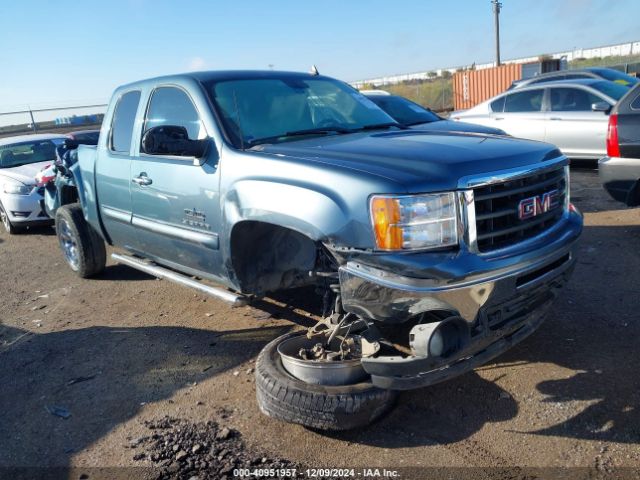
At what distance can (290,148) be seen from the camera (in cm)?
341

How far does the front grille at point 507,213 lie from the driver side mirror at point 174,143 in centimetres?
182

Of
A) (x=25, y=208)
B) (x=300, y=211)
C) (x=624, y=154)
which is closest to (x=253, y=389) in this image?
(x=300, y=211)

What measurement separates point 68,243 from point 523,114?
311 inches

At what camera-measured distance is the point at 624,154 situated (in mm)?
5836

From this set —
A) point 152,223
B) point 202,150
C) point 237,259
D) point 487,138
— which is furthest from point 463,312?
point 152,223

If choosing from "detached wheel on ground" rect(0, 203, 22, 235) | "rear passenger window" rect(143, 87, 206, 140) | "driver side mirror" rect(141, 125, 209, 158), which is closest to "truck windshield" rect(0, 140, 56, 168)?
"detached wheel on ground" rect(0, 203, 22, 235)

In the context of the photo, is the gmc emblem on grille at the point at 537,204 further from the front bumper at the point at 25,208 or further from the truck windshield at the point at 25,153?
the truck windshield at the point at 25,153

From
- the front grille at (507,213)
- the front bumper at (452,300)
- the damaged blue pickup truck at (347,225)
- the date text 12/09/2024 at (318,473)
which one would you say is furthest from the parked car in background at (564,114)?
the date text 12/09/2024 at (318,473)

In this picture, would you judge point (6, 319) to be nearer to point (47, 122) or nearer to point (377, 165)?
point (377, 165)

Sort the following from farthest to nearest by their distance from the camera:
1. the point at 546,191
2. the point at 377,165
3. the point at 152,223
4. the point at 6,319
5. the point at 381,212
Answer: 1. the point at 6,319
2. the point at 152,223
3. the point at 546,191
4. the point at 377,165
5. the point at 381,212

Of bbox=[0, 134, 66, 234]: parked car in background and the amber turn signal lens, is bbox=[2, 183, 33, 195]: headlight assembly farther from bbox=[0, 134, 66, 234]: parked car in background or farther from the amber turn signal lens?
the amber turn signal lens

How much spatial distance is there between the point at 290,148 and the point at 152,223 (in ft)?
4.94

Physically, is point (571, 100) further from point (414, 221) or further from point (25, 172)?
point (25, 172)

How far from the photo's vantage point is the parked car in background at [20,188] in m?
8.80
